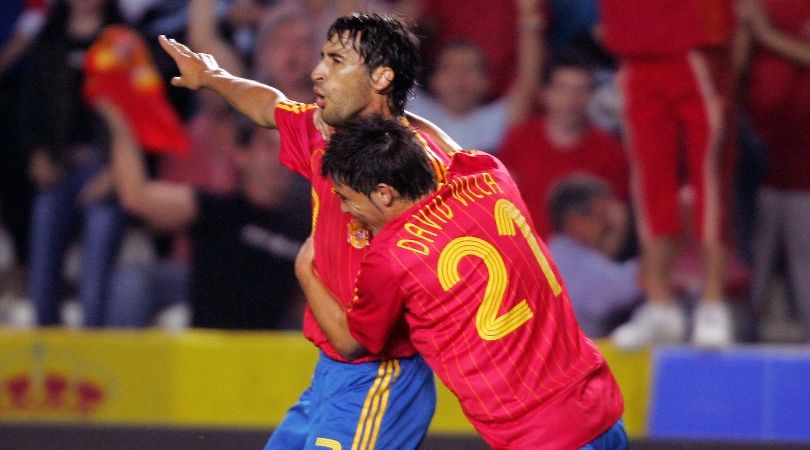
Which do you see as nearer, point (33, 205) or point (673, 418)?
point (673, 418)

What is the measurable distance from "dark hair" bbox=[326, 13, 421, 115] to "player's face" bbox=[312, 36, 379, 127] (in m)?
0.02

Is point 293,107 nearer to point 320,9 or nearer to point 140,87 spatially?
point 320,9

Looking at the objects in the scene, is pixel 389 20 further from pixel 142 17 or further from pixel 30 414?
pixel 30 414

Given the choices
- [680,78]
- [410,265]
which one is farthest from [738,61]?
[410,265]

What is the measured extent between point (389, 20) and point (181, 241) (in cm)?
326

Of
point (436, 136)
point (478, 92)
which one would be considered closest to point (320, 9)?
point (478, 92)

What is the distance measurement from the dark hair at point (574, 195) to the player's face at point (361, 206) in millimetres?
3220

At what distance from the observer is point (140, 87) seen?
623 cm

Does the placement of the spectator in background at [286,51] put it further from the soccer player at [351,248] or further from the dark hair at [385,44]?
the dark hair at [385,44]

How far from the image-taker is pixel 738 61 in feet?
19.5

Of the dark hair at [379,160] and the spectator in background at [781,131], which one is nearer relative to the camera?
the dark hair at [379,160]

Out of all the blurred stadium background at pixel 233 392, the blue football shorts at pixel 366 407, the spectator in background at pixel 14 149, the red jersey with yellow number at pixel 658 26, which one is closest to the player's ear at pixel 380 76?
the blue football shorts at pixel 366 407

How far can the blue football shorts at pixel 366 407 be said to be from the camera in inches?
126

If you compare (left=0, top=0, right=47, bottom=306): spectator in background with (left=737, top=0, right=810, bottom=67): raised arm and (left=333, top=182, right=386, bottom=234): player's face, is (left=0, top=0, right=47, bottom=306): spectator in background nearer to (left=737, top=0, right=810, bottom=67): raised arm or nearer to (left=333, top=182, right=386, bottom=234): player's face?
(left=737, top=0, right=810, bottom=67): raised arm
